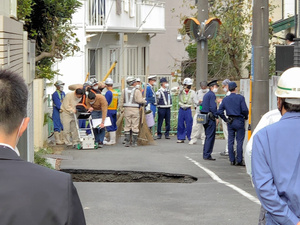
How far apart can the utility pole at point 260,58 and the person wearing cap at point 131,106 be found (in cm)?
612

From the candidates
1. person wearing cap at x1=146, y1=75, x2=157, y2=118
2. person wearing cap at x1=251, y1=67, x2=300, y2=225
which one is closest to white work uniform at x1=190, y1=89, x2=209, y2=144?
person wearing cap at x1=146, y1=75, x2=157, y2=118

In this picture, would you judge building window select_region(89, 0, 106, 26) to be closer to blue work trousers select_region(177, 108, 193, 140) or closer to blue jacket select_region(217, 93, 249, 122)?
blue work trousers select_region(177, 108, 193, 140)

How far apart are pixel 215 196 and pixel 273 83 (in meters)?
3.71

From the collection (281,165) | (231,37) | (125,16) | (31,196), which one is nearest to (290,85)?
(281,165)

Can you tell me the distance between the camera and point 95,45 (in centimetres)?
3053

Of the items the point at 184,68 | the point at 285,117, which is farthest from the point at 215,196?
the point at 184,68

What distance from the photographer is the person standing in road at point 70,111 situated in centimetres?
1991

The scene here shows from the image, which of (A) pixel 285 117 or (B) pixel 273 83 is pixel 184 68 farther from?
(A) pixel 285 117

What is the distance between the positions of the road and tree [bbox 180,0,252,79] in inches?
439

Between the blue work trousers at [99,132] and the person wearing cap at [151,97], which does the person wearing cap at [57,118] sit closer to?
the blue work trousers at [99,132]

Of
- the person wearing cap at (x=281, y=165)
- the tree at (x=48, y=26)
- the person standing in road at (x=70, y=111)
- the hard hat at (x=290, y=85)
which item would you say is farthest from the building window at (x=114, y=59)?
the person wearing cap at (x=281, y=165)

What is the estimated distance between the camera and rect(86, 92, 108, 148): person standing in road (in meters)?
19.9

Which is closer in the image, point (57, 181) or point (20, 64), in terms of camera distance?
point (57, 181)

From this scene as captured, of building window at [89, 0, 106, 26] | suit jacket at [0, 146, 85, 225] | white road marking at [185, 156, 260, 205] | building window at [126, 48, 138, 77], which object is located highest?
building window at [89, 0, 106, 26]
